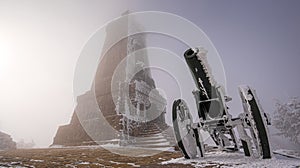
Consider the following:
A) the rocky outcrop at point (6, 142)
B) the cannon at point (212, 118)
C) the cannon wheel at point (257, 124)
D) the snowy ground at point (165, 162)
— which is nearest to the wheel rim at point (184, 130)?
the cannon at point (212, 118)

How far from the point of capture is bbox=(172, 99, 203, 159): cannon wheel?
6.66 metres

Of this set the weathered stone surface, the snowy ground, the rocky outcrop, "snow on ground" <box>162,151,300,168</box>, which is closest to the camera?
"snow on ground" <box>162,151,300,168</box>

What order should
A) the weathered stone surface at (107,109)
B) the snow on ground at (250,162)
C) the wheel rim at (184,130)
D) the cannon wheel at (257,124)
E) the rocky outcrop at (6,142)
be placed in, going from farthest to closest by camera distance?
1. the rocky outcrop at (6,142)
2. the weathered stone surface at (107,109)
3. the wheel rim at (184,130)
4. the cannon wheel at (257,124)
5. the snow on ground at (250,162)

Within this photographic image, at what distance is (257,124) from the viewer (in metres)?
5.23

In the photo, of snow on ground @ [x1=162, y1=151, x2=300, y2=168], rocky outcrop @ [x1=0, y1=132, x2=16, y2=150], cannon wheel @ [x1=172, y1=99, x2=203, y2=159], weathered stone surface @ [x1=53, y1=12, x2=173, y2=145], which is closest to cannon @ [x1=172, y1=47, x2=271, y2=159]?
cannon wheel @ [x1=172, y1=99, x2=203, y2=159]

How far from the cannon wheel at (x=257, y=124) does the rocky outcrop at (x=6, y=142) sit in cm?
2893

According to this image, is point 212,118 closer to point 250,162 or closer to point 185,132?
point 185,132

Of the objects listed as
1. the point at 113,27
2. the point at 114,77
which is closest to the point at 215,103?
the point at 114,77

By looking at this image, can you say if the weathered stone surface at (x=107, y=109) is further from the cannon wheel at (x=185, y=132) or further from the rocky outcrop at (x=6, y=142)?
the cannon wheel at (x=185, y=132)

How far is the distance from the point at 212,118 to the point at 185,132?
1.15 metres

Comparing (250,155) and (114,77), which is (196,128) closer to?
(250,155)

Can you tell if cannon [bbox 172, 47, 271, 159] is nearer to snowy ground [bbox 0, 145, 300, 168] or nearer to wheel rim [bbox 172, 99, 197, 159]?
wheel rim [bbox 172, 99, 197, 159]

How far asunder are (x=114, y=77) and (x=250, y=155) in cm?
1849

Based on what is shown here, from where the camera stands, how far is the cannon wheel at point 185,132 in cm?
666
